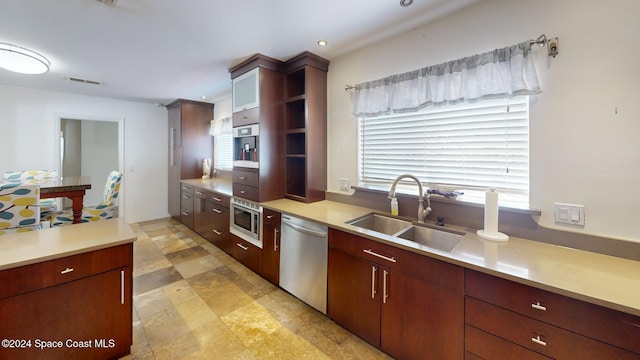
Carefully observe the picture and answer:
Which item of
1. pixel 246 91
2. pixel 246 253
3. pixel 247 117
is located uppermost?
pixel 246 91

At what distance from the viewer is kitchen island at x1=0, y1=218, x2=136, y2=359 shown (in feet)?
4.13

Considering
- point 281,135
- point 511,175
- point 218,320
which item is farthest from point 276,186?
point 511,175

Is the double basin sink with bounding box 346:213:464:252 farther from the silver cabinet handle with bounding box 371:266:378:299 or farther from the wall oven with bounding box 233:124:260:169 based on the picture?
the wall oven with bounding box 233:124:260:169

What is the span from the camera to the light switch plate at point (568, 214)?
1441 millimetres

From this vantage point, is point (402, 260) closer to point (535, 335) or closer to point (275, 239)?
point (535, 335)

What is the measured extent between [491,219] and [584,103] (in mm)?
830

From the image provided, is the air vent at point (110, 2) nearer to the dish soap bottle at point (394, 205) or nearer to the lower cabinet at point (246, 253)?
the lower cabinet at point (246, 253)

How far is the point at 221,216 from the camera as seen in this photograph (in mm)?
3447

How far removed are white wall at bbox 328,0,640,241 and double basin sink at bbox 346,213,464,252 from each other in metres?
0.55

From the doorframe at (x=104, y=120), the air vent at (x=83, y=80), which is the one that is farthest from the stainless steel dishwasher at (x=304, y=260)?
the doorframe at (x=104, y=120)

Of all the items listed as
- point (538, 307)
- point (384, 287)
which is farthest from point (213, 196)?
point (538, 307)

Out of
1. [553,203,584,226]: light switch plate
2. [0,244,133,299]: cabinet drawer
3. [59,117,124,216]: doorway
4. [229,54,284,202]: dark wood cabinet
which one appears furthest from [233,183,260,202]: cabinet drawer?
[59,117,124,216]: doorway

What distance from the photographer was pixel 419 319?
1493mm

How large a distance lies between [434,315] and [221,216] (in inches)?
114
